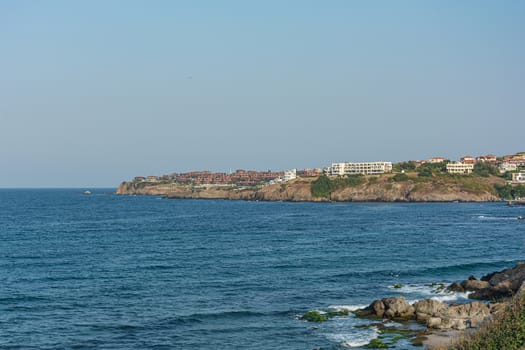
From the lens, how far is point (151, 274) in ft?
224

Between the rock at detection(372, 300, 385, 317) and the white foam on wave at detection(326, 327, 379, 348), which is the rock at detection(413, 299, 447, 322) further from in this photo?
the white foam on wave at detection(326, 327, 379, 348)

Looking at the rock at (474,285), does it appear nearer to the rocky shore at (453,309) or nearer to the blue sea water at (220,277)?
the rocky shore at (453,309)

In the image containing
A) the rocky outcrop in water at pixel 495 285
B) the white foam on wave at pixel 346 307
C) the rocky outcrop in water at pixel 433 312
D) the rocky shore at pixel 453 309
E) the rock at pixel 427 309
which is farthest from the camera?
the rocky outcrop in water at pixel 495 285

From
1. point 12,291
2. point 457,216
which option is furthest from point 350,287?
point 457,216

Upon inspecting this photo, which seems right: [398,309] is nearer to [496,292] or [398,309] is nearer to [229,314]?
[496,292]

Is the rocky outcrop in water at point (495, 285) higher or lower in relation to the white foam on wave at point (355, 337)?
higher

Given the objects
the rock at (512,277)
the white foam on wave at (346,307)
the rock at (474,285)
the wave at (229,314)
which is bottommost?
the white foam on wave at (346,307)

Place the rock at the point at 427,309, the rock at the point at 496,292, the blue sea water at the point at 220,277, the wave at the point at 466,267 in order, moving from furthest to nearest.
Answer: the wave at the point at 466,267
the rock at the point at 496,292
the rock at the point at 427,309
the blue sea water at the point at 220,277

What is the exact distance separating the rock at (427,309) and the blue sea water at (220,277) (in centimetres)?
549

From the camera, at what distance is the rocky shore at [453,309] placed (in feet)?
138

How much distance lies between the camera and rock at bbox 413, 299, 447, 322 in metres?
46.3

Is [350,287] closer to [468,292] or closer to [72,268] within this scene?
[468,292]

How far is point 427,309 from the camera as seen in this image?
46.9m

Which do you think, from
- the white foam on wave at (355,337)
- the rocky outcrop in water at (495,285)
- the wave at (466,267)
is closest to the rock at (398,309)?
the white foam on wave at (355,337)
